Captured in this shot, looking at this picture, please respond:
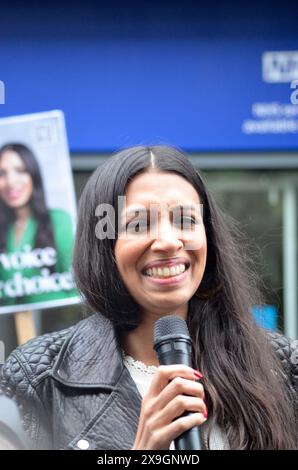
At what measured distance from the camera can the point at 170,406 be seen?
3.81ft

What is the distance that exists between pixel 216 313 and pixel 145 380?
192mm

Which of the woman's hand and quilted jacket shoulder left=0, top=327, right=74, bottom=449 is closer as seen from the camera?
the woman's hand

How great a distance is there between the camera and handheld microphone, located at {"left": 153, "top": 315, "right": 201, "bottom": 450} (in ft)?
3.83

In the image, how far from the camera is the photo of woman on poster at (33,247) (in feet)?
9.25

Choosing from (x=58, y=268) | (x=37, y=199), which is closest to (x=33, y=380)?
(x=58, y=268)

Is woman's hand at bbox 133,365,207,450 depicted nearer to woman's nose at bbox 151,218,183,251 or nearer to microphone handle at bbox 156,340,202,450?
microphone handle at bbox 156,340,202,450

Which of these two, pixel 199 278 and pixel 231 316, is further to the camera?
pixel 231 316

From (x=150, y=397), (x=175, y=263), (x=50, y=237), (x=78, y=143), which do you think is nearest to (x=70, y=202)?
(x=50, y=237)

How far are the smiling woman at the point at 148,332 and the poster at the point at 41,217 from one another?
3.90ft

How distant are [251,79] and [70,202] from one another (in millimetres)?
1633

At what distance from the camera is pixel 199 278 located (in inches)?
56.0

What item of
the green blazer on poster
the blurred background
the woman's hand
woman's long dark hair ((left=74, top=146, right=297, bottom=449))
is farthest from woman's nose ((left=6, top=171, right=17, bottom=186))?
the woman's hand

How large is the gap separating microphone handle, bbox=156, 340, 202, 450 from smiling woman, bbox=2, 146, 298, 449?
140 millimetres

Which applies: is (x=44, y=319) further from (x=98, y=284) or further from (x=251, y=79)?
(x=98, y=284)
